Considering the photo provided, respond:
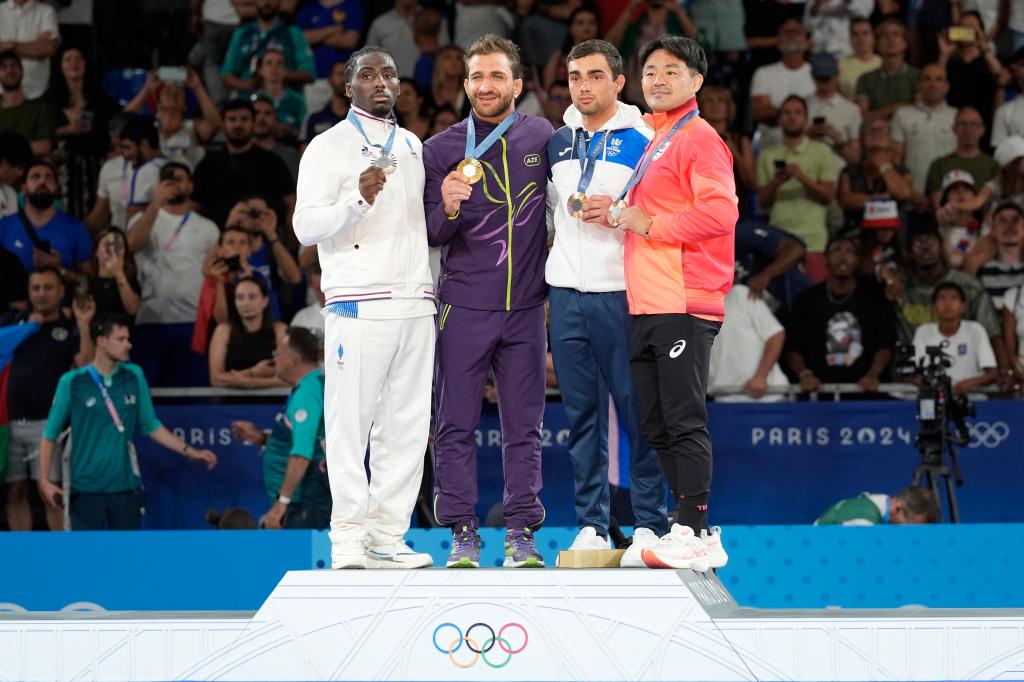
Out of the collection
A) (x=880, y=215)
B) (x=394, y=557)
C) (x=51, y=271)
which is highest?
(x=880, y=215)

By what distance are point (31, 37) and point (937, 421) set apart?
788 cm

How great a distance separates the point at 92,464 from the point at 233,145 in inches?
119

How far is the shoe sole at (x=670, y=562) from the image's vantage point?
16.6 ft

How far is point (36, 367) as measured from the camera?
30.2 feet

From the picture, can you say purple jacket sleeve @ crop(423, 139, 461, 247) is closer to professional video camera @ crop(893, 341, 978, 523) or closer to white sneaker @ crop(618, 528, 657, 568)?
white sneaker @ crop(618, 528, 657, 568)

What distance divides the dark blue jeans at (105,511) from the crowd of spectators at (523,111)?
3.41 ft

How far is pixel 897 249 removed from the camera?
997 centimetres

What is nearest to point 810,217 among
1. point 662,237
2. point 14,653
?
point 662,237

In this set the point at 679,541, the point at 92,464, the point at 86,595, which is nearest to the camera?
the point at 679,541

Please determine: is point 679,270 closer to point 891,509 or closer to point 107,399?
point 891,509

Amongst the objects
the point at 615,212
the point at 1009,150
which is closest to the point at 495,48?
the point at 615,212

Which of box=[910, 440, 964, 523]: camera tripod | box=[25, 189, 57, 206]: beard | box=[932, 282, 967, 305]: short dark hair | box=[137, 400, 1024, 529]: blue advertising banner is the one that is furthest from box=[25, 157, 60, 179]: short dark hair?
box=[910, 440, 964, 523]: camera tripod

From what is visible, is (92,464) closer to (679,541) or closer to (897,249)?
(679,541)

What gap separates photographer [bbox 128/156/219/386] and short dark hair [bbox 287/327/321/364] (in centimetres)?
173
